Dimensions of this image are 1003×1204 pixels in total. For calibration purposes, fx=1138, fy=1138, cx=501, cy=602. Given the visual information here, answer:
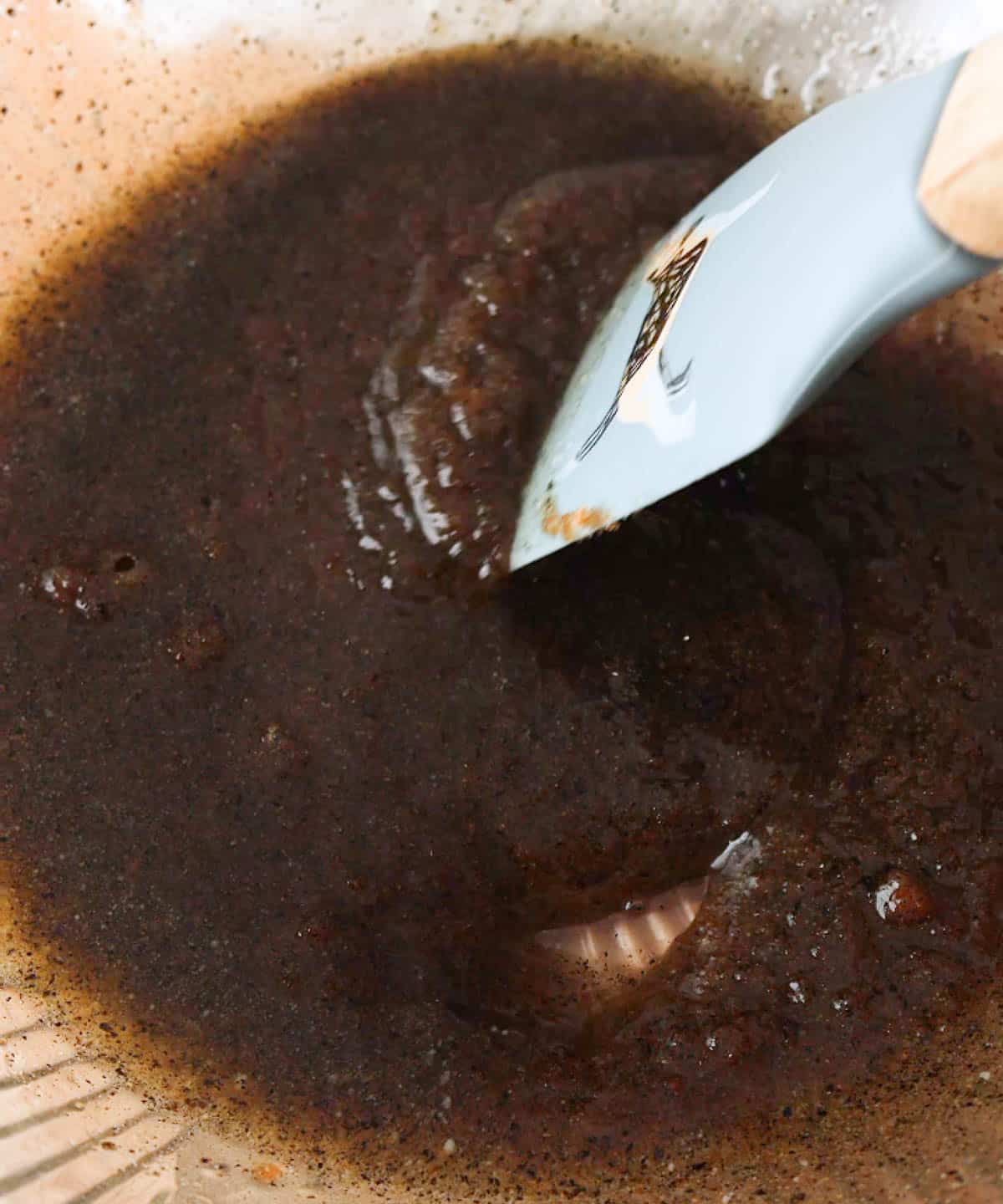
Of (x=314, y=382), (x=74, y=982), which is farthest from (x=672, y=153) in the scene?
(x=74, y=982)

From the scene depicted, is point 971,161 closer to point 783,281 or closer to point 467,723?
point 783,281

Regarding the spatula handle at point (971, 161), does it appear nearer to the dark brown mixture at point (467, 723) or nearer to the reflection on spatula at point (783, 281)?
the reflection on spatula at point (783, 281)

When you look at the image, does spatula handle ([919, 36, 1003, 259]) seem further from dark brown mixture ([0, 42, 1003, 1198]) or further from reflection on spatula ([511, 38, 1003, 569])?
dark brown mixture ([0, 42, 1003, 1198])

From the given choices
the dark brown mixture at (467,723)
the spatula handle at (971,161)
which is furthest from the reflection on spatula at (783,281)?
the dark brown mixture at (467,723)

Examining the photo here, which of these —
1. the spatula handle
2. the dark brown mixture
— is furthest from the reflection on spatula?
the dark brown mixture

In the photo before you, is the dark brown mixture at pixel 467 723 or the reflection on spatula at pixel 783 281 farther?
the dark brown mixture at pixel 467 723

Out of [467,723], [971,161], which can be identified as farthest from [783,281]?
[467,723]
